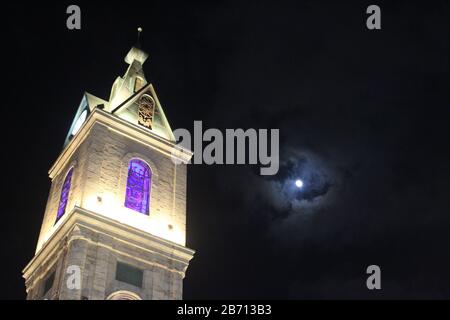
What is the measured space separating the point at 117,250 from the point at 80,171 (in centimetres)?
599

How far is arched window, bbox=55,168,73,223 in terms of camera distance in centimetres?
3628

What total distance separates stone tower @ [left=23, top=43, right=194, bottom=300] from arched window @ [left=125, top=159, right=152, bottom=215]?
0.20 ft

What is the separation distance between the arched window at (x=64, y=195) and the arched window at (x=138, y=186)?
11.9 ft

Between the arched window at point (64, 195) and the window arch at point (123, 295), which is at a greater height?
the arched window at point (64, 195)

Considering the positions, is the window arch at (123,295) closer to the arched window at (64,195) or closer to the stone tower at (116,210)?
the stone tower at (116,210)

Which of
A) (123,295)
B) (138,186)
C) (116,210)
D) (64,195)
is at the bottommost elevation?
(123,295)

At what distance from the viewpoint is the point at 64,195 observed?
3744 centimetres

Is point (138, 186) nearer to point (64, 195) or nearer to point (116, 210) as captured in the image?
point (116, 210)

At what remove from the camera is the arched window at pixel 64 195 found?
119 ft

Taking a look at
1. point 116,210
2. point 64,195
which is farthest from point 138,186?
point 64,195

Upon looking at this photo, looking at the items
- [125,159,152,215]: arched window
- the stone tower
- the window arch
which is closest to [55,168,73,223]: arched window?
the stone tower

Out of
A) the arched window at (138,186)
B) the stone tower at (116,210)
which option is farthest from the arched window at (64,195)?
the arched window at (138,186)

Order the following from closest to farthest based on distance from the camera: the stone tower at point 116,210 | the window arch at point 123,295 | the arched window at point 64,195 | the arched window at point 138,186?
the window arch at point 123,295, the stone tower at point 116,210, the arched window at point 138,186, the arched window at point 64,195

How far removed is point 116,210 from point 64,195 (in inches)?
190
